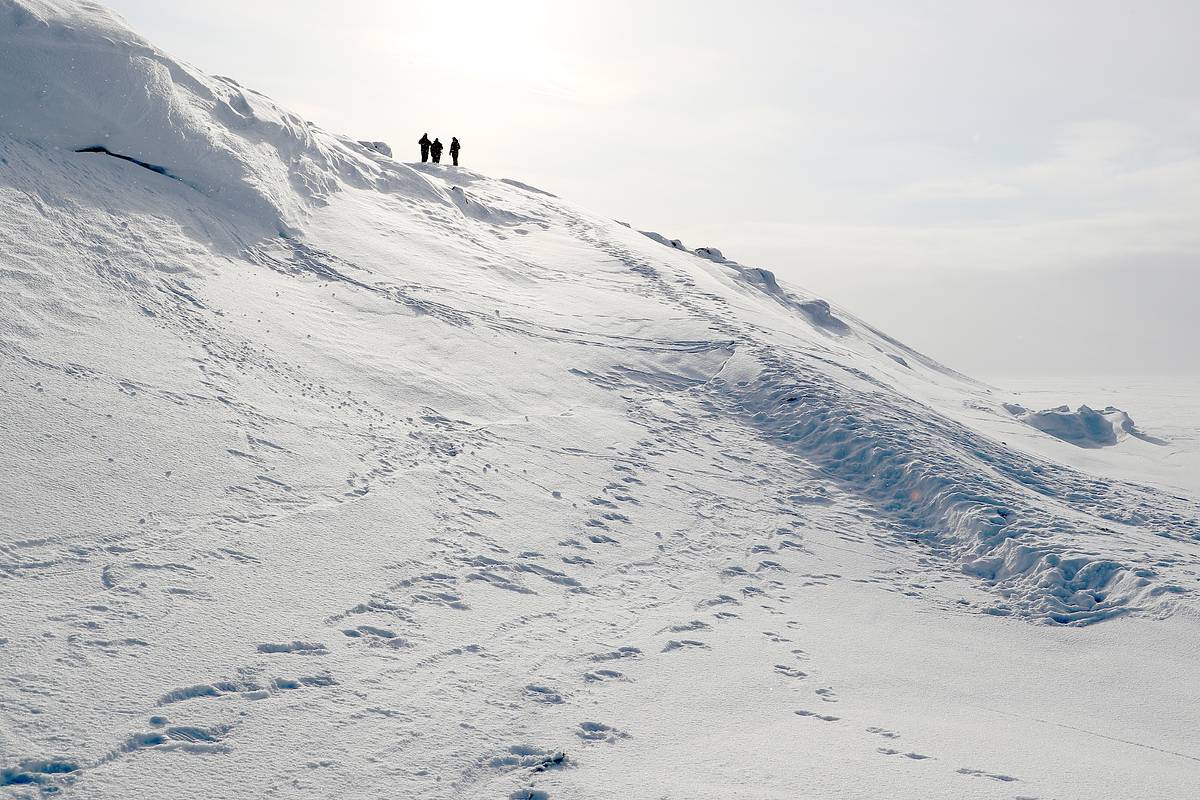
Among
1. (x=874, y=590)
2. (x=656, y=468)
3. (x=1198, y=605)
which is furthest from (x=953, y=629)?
(x=656, y=468)

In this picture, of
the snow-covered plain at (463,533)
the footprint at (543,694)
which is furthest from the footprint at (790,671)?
the footprint at (543,694)

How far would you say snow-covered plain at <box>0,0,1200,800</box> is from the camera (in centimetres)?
594

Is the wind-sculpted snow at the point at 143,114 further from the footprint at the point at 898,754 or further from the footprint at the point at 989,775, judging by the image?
the footprint at the point at 989,775

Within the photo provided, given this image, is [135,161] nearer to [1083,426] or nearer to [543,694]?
[543,694]

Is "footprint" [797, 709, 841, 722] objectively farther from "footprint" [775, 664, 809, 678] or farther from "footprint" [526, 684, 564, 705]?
"footprint" [526, 684, 564, 705]

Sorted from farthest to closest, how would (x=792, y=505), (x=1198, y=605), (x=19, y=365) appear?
1. (x=792, y=505)
2. (x=1198, y=605)
3. (x=19, y=365)

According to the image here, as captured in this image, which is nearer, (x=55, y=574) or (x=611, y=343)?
(x=55, y=574)

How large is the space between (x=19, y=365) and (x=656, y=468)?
313 inches

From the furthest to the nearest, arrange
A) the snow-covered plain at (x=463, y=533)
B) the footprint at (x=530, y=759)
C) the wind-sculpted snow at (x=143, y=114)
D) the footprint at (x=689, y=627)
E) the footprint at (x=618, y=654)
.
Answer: the wind-sculpted snow at (x=143, y=114) → the footprint at (x=689, y=627) → the footprint at (x=618, y=654) → the snow-covered plain at (x=463, y=533) → the footprint at (x=530, y=759)

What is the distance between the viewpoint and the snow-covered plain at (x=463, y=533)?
19.5ft

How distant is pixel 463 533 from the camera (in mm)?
9406

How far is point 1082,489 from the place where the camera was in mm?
15328

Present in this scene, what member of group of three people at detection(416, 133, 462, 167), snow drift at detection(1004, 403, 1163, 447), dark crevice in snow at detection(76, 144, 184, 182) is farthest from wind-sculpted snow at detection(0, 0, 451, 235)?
snow drift at detection(1004, 403, 1163, 447)

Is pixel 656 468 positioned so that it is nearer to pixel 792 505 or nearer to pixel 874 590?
pixel 792 505
